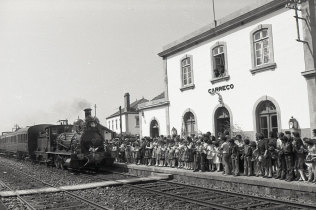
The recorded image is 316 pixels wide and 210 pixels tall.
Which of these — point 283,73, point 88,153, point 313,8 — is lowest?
point 88,153

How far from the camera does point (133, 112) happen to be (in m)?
50.6

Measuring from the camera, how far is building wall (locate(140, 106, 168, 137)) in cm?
2191

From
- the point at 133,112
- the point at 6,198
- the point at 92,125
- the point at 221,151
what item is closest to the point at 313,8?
the point at 221,151

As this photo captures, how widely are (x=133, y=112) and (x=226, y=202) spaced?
41972 mm

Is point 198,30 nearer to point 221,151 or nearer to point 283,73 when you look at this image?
point 283,73

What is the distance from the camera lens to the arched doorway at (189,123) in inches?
766

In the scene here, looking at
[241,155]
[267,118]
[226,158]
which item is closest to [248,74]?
[267,118]

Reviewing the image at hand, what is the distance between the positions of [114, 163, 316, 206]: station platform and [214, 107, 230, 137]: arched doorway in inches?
169

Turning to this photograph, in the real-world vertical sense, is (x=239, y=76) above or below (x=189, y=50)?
below

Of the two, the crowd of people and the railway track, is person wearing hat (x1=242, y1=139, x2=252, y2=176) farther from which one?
the railway track

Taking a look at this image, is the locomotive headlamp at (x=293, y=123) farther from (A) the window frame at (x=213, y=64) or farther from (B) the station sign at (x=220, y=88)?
(A) the window frame at (x=213, y=64)

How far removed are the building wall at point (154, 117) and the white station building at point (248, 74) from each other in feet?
1.18

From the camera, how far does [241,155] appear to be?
1194 centimetres

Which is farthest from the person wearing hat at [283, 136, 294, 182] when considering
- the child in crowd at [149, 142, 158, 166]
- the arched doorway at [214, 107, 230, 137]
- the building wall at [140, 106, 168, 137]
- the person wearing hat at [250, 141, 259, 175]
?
the building wall at [140, 106, 168, 137]
